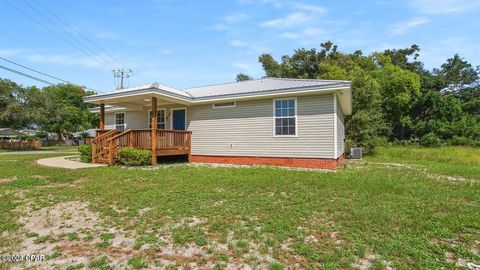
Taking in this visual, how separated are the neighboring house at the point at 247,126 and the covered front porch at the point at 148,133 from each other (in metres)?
0.04

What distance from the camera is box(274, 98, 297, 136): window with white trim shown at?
10.4 metres

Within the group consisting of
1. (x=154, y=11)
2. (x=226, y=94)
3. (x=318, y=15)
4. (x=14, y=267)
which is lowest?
(x=14, y=267)

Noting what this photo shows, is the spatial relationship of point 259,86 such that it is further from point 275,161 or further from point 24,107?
point 24,107

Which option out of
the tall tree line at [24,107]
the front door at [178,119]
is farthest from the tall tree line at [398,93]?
the tall tree line at [24,107]

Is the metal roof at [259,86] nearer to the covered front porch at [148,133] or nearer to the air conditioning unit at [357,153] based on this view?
the covered front porch at [148,133]

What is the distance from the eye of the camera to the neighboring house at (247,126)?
985 cm

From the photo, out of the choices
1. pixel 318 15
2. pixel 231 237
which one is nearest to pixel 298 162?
pixel 318 15

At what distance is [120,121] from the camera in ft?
51.4

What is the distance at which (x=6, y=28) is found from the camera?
50.2ft

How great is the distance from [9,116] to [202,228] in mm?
26619

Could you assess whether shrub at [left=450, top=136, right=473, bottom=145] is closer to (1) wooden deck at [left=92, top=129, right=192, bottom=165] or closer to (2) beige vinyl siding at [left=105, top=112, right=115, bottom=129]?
(1) wooden deck at [left=92, top=129, right=192, bottom=165]

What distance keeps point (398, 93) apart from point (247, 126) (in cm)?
2154

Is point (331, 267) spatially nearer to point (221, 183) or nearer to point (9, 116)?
point (221, 183)

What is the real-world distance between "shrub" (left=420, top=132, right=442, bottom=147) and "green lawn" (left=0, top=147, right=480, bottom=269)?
65.8 feet
